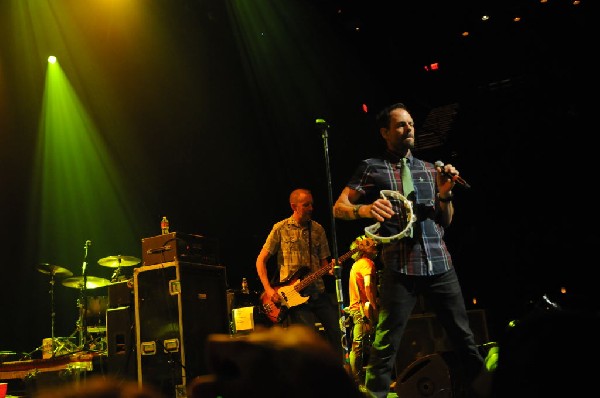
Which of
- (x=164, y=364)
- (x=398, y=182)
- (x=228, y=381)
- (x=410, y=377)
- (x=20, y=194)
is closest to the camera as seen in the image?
(x=228, y=381)

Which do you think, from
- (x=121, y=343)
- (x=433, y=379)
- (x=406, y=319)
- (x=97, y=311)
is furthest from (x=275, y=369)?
(x=97, y=311)

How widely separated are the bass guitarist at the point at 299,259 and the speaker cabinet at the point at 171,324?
0.86 metres

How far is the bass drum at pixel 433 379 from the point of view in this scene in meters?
4.27

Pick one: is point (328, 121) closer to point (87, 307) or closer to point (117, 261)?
point (117, 261)

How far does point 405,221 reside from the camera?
12.8 feet

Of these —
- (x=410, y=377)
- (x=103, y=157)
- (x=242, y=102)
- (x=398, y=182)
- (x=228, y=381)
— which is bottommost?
(x=410, y=377)

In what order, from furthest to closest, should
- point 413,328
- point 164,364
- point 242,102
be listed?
1. point 242,102
2. point 413,328
3. point 164,364

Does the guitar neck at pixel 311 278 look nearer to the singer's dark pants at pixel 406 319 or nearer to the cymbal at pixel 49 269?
the singer's dark pants at pixel 406 319

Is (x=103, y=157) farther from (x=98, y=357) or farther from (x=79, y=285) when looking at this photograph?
(x=98, y=357)

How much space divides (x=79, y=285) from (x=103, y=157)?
9.07 ft

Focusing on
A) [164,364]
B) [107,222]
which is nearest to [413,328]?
[164,364]

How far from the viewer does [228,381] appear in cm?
98

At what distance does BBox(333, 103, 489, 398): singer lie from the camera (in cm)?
370

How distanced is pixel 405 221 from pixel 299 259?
3.34 meters
